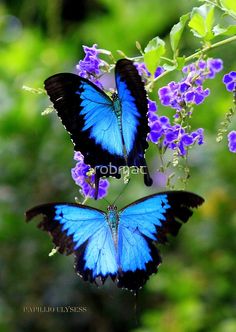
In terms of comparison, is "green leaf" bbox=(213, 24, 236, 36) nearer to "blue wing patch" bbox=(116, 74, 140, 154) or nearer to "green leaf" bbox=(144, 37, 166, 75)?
"green leaf" bbox=(144, 37, 166, 75)

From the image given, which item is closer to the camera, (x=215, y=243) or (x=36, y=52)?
(x=215, y=243)

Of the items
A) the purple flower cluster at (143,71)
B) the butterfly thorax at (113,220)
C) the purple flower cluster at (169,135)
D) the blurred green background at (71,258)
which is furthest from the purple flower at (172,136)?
the blurred green background at (71,258)

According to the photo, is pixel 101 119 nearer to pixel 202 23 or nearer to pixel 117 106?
pixel 117 106

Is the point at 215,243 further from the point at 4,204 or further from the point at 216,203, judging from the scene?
the point at 4,204

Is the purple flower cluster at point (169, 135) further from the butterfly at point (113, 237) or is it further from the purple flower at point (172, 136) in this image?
the butterfly at point (113, 237)

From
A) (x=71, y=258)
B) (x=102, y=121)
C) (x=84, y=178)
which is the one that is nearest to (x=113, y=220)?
Result: (x=84, y=178)

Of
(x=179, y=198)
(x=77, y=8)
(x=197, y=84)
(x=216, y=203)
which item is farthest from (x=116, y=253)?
(x=77, y=8)

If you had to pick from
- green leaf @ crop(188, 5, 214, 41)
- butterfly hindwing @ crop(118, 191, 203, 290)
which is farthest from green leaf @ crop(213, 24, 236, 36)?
butterfly hindwing @ crop(118, 191, 203, 290)
